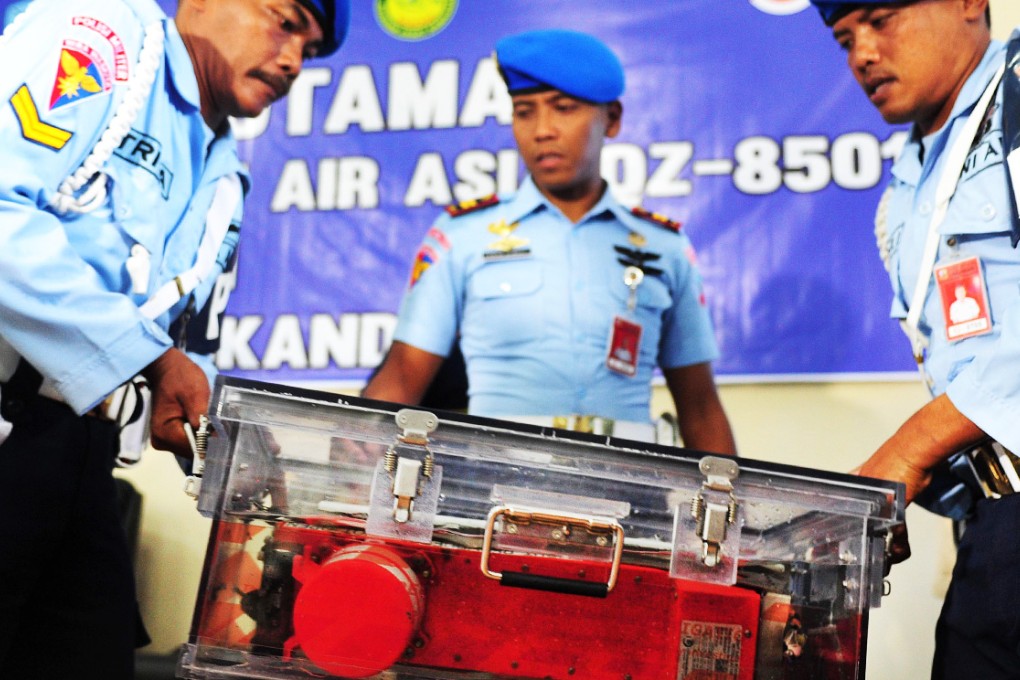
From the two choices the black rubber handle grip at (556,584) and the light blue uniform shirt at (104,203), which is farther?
the light blue uniform shirt at (104,203)

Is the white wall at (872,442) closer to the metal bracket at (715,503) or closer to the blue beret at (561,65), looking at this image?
the blue beret at (561,65)

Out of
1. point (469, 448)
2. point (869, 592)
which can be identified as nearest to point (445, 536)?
point (469, 448)

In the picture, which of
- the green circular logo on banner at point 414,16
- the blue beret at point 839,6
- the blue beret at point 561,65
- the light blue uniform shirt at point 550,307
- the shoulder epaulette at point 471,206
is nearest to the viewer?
the blue beret at point 839,6

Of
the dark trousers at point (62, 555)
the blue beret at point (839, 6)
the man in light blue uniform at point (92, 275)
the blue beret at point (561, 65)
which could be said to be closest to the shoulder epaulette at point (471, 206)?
the blue beret at point (561, 65)

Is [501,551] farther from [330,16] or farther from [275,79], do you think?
[330,16]

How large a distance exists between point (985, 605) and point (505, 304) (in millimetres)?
1387

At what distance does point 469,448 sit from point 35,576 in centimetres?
86

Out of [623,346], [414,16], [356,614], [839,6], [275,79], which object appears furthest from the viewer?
[414,16]

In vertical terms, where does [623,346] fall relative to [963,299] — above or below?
above

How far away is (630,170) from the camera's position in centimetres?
288

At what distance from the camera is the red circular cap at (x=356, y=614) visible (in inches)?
42.4

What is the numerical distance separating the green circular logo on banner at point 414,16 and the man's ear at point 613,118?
55cm

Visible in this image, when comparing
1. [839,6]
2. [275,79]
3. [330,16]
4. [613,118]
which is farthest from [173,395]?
[613,118]

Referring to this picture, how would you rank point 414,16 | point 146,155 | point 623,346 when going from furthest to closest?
point 414,16 < point 623,346 < point 146,155
